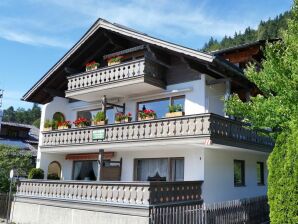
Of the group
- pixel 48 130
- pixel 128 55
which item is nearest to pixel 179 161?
pixel 128 55

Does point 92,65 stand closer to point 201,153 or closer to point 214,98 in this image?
point 214,98

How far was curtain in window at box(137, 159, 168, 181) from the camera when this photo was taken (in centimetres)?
1868

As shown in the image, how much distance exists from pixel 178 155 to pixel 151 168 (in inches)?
83.4

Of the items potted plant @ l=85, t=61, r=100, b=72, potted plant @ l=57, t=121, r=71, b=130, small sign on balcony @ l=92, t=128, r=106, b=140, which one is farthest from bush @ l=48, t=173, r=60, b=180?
potted plant @ l=85, t=61, r=100, b=72

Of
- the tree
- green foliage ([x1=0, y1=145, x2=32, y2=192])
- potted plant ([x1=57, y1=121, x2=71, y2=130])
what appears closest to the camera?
the tree

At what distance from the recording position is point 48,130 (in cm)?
2316

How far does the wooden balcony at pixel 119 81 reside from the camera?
61.0 ft

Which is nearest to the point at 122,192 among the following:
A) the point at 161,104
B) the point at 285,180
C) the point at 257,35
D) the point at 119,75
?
the point at 161,104

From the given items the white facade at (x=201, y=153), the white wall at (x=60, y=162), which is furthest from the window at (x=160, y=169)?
the white wall at (x=60, y=162)

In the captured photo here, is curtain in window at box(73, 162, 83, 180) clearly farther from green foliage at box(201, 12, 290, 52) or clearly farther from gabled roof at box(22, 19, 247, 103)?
green foliage at box(201, 12, 290, 52)

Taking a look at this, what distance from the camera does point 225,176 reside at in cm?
1797

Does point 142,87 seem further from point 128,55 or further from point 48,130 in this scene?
point 48,130

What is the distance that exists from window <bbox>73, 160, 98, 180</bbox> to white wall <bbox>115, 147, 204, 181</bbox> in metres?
3.08

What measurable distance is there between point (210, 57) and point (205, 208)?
6.62 meters
